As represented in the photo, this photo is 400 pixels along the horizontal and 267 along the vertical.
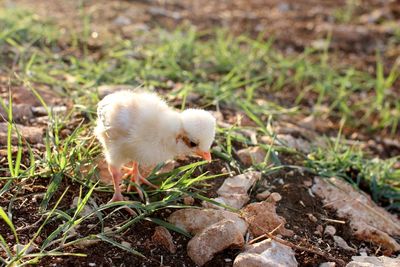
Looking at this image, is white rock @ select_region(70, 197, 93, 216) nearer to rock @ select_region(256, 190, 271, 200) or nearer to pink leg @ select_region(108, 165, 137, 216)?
pink leg @ select_region(108, 165, 137, 216)

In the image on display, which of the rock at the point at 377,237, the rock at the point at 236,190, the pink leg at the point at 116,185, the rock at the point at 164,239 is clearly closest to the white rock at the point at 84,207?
the pink leg at the point at 116,185

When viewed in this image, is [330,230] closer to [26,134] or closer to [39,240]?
[39,240]

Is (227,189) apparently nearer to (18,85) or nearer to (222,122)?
(222,122)

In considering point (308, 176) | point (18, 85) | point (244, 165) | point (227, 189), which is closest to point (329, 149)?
point (308, 176)

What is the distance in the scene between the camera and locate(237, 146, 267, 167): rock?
3.91 metres

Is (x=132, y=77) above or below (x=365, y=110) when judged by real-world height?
above

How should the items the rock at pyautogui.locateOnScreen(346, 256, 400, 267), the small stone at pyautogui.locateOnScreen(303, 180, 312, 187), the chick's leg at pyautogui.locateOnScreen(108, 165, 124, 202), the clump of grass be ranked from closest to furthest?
1. the rock at pyautogui.locateOnScreen(346, 256, 400, 267)
2. the chick's leg at pyautogui.locateOnScreen(108, 165, 124, 202)
3. the small stone at pyautogui.locateOnScreen(303, 180, 312, 187)
4. the clump of grass

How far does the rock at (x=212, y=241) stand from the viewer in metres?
2.90

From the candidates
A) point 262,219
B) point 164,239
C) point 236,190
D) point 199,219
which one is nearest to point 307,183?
point 236,190

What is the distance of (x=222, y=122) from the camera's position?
171 inches

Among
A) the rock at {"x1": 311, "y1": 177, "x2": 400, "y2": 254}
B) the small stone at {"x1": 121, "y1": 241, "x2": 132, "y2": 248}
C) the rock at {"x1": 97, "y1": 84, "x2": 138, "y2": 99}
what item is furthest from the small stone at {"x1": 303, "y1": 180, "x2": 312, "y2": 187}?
the rock at {"x1": 97, "y1": 84, "x2": 138, "y2": 99}

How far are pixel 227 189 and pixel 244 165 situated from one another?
398 mm

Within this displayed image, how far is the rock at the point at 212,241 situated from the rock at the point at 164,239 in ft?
0.28

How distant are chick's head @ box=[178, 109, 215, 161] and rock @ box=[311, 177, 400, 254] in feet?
3.21
